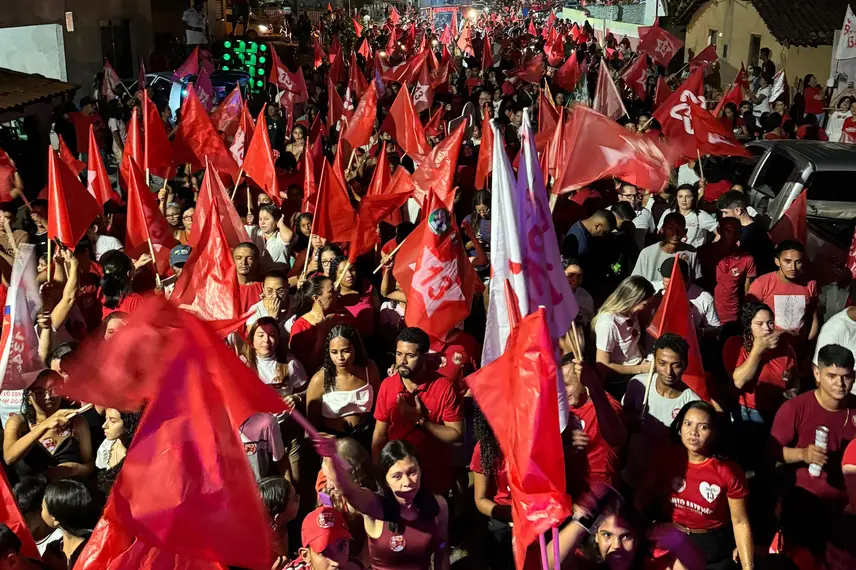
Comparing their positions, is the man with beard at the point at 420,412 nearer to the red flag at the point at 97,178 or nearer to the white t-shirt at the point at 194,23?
the red flag at the point at 97,178

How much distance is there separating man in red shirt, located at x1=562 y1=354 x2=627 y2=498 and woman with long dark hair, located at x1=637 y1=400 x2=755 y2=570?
259mm

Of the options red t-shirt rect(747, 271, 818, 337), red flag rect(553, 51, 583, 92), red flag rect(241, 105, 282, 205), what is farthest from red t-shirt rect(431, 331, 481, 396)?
red flag rect(553, 51, 583, 92)

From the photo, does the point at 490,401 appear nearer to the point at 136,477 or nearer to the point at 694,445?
the point at 694,445

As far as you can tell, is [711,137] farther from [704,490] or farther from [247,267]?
[704,490]

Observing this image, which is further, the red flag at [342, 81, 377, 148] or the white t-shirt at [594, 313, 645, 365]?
the red flag at [342, 81, 377, 148]

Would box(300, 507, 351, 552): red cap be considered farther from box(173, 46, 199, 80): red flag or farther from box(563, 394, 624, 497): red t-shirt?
box(173, 46, 199, 80): red flag

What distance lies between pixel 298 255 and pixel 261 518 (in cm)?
437

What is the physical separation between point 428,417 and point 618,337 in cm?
149

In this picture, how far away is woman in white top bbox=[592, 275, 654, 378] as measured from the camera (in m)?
5.79

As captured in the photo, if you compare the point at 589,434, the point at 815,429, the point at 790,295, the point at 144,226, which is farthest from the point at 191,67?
the point at 815,429

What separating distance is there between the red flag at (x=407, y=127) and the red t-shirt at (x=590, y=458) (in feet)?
22.3

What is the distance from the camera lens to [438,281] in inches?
243

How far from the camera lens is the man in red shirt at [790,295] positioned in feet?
20.7

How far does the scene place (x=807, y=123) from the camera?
1636cm
